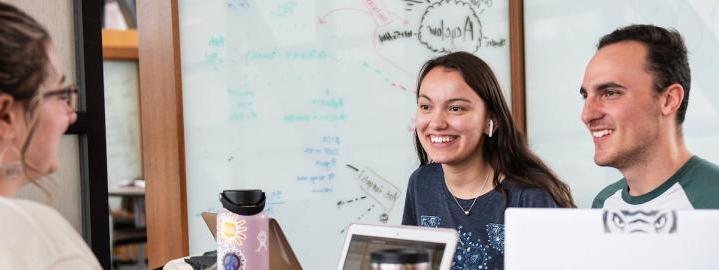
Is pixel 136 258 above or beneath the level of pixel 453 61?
beneath

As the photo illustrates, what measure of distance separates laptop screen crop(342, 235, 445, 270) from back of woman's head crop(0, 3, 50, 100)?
2.27 ft

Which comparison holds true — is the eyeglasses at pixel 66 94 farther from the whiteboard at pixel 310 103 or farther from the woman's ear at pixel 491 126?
the whiteboard at pixel 310 103

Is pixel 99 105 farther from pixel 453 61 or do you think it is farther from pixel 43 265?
pixel 43 265

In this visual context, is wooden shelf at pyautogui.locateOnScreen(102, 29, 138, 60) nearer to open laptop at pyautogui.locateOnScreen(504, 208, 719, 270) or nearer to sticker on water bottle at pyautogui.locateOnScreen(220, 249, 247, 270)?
sticker on water bottle at pyautogui.locateOnScreen(220, 249, 247, 270)

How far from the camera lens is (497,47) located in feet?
11.5

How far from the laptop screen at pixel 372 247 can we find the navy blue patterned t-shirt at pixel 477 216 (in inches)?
21.6

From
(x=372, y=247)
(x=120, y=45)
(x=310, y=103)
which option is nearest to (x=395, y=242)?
(x=372, y=247)

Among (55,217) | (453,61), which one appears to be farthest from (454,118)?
(55,217)

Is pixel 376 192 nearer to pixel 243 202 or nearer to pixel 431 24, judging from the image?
pixel 431 24

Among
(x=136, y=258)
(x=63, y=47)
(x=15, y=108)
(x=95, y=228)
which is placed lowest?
(x=136, y=258)

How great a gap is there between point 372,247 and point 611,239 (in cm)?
53

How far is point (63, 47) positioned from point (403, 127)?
1479mm

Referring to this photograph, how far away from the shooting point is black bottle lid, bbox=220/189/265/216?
4.66ft

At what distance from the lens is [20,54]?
105 centimetres
